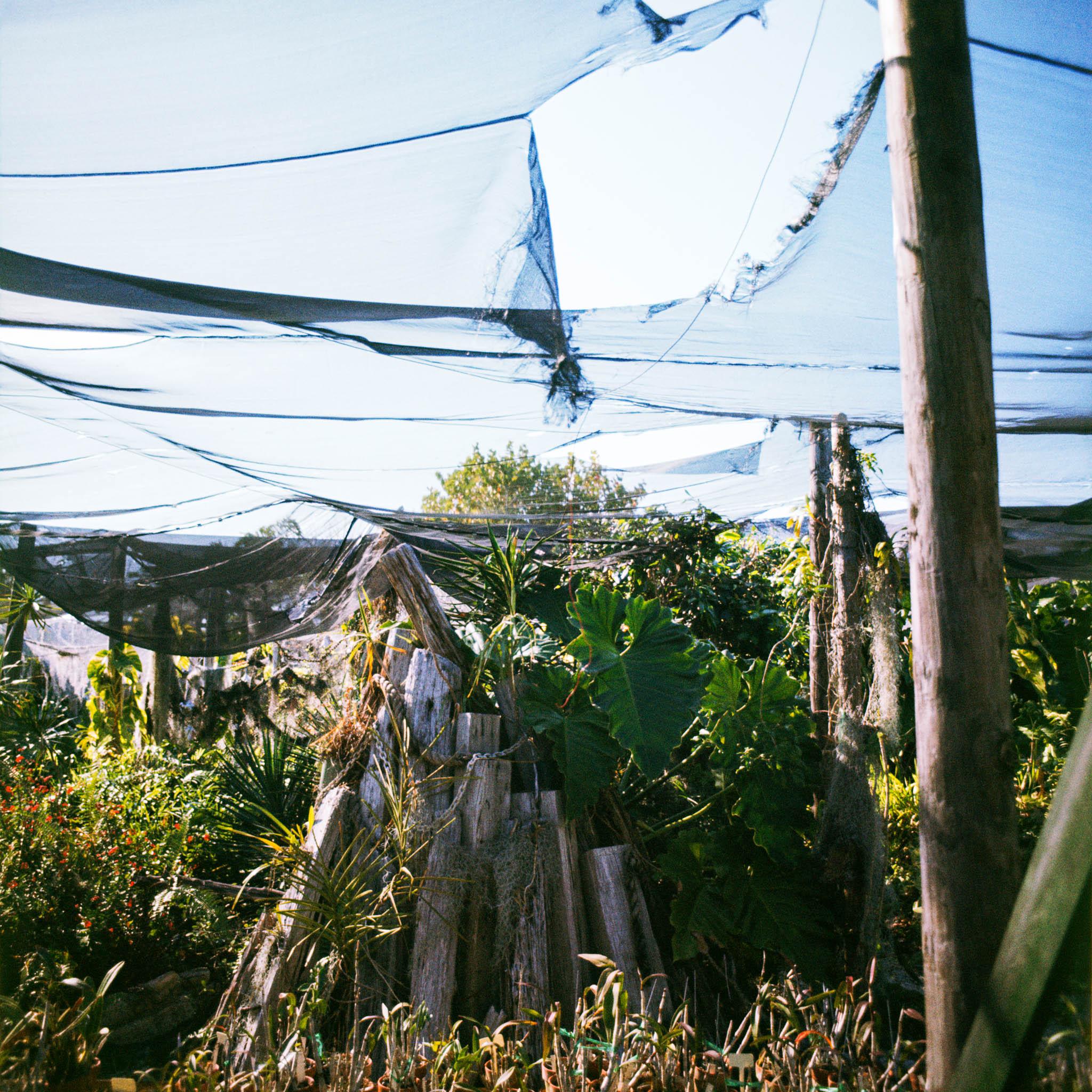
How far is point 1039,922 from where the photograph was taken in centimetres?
79

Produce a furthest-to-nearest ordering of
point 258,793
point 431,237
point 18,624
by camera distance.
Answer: point 18,624, point 258,793, point 431,237

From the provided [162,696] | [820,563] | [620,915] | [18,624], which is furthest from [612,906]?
[18,624]

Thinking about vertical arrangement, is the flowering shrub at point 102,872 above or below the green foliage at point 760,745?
below

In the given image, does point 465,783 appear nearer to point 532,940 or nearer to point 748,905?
point 532,940

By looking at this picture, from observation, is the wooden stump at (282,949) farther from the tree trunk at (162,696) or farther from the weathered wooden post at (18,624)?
the tree trunk at (162,696)

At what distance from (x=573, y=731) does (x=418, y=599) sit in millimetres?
875

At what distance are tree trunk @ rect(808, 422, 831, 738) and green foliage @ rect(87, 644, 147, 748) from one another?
5.62m

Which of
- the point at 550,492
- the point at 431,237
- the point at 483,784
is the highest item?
the point at 431,237

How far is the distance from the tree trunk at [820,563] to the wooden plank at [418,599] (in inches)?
69.6

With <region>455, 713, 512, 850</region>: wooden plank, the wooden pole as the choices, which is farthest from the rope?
the wooden pole

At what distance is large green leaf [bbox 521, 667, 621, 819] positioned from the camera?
318 centimetres

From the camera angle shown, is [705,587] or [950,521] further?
[705,587]

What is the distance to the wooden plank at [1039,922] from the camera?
760mm

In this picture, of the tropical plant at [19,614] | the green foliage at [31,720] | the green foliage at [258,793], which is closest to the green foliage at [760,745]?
the green foliage at [258,793]
